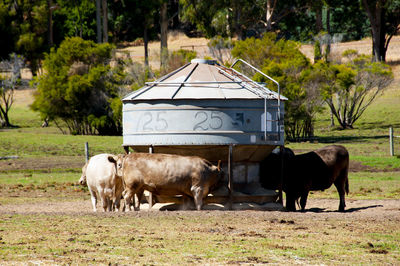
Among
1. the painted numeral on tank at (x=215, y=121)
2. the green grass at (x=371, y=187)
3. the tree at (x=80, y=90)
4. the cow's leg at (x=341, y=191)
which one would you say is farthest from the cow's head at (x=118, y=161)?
the tree at (x=80, y=90)

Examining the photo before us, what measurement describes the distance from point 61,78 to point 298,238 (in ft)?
140

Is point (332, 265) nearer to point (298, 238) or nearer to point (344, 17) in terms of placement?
point (298, 238)

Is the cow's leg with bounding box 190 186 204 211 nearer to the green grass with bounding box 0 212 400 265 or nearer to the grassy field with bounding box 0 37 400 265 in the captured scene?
the grassy field with bounding box 0 37 400 265

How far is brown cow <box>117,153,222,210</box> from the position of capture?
57.5 feet

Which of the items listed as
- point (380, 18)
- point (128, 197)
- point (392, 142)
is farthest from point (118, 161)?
point (380, 18)

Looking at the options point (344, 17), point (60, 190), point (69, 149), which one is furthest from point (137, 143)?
point (344, 17)

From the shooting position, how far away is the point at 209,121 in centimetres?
1817

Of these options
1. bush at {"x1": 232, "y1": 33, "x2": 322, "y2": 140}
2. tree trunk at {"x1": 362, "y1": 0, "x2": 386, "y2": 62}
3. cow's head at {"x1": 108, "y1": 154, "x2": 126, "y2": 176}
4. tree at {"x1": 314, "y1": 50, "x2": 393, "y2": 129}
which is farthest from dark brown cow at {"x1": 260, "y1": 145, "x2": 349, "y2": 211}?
tree trunk at {"x1": 362, "y1": 0, "x2": 386, "y2": 62}

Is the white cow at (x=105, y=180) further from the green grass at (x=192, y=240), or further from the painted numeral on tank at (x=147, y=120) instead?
the green grass at (x=192, y=240)

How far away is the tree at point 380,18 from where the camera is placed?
6317 cm

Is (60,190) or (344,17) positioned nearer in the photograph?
(60,190)

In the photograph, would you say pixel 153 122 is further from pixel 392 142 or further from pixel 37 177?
pixel 392 142

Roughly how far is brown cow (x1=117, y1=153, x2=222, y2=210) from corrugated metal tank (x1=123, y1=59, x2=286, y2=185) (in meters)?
0.75

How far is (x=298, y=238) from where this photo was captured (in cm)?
1253
